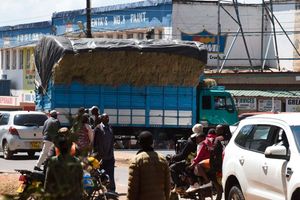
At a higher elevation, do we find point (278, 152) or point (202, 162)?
point (278, 152)

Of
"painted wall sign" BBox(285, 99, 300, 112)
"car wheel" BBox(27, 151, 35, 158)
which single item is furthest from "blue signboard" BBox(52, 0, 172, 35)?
"car wheel" BBox(27, 151, 35, 158)

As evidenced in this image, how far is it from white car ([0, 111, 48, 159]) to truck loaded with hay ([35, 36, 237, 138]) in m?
5.31

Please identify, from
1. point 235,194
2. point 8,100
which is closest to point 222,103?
point 235,194

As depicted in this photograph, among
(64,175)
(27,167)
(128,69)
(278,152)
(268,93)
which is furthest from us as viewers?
(268,93)

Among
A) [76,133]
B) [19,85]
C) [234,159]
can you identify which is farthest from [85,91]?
[19,85]

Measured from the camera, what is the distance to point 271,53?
5609cm

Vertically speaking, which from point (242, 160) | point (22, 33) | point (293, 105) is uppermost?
point (22, 33)

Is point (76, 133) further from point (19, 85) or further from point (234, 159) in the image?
point (19, 85)

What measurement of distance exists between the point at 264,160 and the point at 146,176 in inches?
91.8

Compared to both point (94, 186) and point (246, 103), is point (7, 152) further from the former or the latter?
point (246, 103)

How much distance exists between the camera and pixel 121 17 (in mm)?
56969

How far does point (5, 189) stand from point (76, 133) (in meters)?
8.44

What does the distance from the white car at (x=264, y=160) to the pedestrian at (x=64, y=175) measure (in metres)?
3.14

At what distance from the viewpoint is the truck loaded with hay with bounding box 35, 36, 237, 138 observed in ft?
99.7
